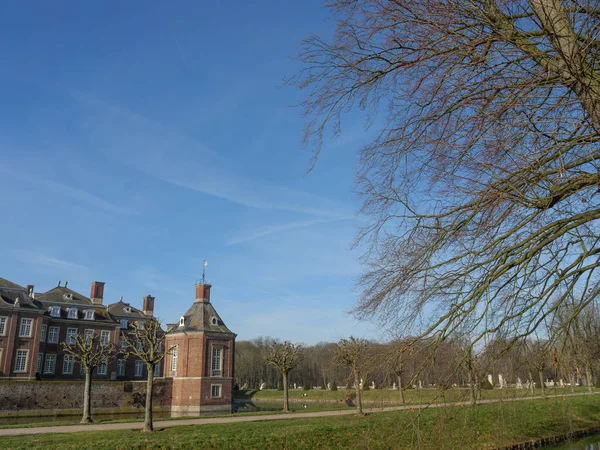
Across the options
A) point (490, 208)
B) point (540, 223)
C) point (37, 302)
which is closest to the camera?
point (490, 208)

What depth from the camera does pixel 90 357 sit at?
2505 centimetres

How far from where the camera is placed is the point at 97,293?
44438 millimetres

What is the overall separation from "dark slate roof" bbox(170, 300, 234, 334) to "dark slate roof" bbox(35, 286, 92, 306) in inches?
516

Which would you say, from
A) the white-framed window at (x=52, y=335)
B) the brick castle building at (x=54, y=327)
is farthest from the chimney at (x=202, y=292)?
the white-framed window at (x=52, y=335)

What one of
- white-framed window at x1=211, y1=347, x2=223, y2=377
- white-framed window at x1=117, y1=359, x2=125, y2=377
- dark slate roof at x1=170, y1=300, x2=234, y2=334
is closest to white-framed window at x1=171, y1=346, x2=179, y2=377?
dark slate roof at x1=170, y1=300, x2=234, y2=334

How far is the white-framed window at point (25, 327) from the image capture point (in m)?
35.0

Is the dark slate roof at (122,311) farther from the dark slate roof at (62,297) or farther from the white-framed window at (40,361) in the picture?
the white-framed window at (40,361)

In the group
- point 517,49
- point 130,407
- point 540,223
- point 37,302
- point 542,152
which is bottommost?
point 130,407

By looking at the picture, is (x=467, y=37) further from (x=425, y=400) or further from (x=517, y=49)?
(x=425, y=400)

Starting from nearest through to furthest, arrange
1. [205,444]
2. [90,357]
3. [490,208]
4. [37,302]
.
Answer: [490,208]
[205,444]
[90,357]
[37,302]

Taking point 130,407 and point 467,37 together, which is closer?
point 467,37

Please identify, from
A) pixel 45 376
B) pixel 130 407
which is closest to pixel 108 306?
pixel 45 376

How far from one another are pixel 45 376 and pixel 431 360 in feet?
134

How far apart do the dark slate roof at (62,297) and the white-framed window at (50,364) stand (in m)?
4.57
